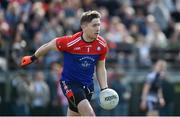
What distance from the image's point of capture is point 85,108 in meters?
12.2

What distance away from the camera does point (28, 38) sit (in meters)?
20.5

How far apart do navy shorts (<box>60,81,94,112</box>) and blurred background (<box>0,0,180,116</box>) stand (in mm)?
6986

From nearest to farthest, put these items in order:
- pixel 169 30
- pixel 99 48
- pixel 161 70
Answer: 1. pixel 99 48
2. pixel 161 70
3. pixel 169 30

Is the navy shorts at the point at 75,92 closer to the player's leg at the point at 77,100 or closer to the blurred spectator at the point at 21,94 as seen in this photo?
the player's leg at the point at 77,100

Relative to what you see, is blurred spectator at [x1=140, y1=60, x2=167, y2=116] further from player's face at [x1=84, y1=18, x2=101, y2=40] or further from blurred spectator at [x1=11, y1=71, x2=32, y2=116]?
player's face at [x1=84, y1=18, x2=101, y2=40]

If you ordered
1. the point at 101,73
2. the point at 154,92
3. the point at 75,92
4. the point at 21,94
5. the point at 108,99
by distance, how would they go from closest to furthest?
the point at 108,99, the point at 75,92, the point at 101,73, the point at 154,92, the point at 21,94

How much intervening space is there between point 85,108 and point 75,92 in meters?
0.43

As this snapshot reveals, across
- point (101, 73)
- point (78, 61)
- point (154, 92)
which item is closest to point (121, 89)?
point (154, 92)

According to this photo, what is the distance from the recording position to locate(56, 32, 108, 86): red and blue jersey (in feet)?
41.3

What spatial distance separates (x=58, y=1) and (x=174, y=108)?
4.79 m

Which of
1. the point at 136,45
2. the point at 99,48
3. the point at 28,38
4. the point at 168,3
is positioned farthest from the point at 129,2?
the point at 99,48

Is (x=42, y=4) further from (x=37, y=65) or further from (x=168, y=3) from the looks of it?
(x=168, y=3)

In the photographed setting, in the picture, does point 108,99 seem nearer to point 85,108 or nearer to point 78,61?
point 85,108

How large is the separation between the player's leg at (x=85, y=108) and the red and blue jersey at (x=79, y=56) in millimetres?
464
